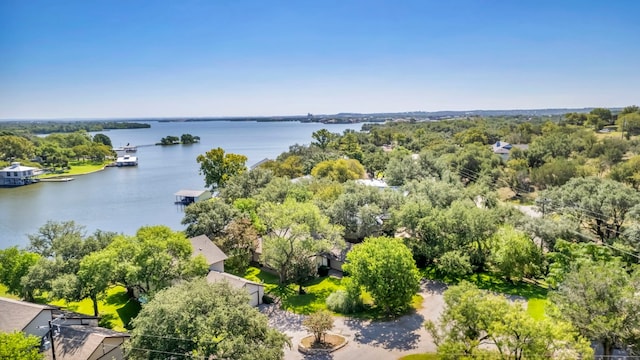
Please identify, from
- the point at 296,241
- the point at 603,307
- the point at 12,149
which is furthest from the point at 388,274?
the point at 12,149

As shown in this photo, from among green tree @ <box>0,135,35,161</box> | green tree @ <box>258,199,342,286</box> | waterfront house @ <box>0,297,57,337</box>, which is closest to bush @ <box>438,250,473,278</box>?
green tree @ <box>258,199,342,286</box>

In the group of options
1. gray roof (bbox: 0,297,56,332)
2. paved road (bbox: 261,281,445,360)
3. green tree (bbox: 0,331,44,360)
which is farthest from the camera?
paved road (bbox: 261,281,445,360)

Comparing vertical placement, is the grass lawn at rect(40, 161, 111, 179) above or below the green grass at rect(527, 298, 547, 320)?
above

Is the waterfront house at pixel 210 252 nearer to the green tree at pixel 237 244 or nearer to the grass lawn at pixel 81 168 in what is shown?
the green tree at pixel 237 244

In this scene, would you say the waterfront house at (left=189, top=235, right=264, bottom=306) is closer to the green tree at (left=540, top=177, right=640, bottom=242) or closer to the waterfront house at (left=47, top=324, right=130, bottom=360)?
the waterfront house at (left=47, top=324, right=130, bottom=360)

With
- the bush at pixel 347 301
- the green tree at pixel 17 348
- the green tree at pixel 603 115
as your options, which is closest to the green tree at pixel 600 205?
the bush at pixel 347 301

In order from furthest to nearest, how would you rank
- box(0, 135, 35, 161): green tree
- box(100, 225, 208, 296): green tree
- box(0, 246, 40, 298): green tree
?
box(0, 135, 35, 161): green tree
box(0, 246, 40, 298): green tree
box(100, 225, 208, 296): green tree

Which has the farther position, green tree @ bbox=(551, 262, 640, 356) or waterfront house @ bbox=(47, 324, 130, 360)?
waterfront house @ bbox=(47, 324, 130, 360)
